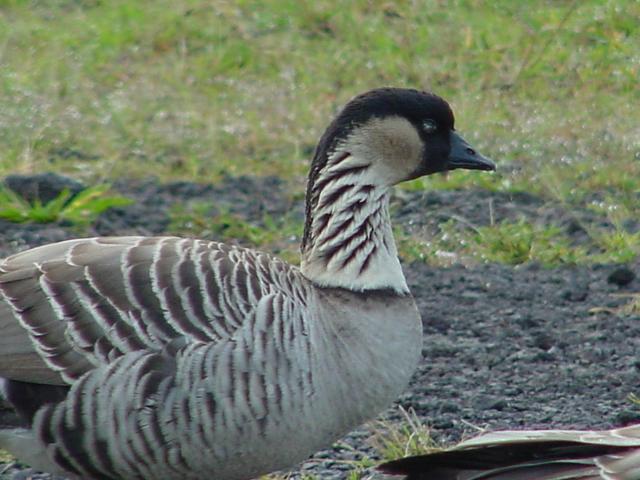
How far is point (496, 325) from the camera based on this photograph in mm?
6836

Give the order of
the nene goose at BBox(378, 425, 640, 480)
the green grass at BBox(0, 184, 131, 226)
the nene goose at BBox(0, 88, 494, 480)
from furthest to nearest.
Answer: the green grass at BBox(0, 184, 131, 226)
the nene goose at BBox(0, 88, 494, 480)
the nene goose at BBox(378, 425, 640, 480)

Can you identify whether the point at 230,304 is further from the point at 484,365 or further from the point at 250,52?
the point at 250,52

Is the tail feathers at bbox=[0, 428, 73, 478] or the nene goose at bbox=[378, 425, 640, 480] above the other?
the nene goose at bbox=[378, 425, 640, 480]

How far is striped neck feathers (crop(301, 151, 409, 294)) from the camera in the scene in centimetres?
543

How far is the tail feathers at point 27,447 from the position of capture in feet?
16.5

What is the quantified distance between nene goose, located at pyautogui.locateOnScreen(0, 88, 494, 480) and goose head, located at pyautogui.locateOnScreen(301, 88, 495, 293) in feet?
0.08

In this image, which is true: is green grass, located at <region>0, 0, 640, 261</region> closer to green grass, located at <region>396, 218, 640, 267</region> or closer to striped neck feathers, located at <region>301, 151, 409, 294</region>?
green grass, located at <region>396, 218, 640, 267</region>

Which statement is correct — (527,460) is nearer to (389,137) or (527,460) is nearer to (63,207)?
(389,137)

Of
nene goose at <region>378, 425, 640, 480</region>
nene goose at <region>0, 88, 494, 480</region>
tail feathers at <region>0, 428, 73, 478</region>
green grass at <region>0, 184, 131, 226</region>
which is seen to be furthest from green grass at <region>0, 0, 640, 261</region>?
nene goose at <region>378, 425, 640, 480</region>

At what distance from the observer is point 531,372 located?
249 inches

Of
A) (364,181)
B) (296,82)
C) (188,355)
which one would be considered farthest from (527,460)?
(296,82)

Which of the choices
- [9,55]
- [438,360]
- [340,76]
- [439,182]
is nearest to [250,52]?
[340,76]

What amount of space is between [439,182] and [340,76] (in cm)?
213

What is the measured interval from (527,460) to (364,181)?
1.87 meters
